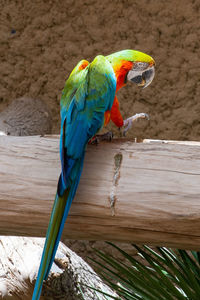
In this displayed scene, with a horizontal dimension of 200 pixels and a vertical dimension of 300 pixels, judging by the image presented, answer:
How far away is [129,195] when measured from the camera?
839mm

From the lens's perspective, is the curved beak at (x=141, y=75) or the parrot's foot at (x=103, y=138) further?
the curved beak at (x=141, y=75)

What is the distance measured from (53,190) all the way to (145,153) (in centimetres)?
21

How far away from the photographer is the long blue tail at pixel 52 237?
0.78 meters

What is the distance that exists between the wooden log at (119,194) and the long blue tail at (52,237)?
0.05 meters

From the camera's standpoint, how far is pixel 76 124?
0.88m

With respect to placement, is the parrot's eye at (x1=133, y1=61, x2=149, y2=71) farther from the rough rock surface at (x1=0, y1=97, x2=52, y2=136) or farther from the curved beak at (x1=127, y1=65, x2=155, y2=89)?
the rough rock surface at (x1=0, y1=97, x2=52, y2=136)

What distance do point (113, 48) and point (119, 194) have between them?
1707 mm

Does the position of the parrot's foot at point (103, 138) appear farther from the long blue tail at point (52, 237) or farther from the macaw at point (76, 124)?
the long blue tail at point (52, 237)

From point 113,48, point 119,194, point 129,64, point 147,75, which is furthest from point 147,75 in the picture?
point 113,48

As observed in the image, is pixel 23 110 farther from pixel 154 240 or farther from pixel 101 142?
pixel 154 240

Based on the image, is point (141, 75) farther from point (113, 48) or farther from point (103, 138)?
point (113, 48)

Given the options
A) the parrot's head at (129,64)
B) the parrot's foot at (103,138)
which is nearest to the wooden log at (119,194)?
the parrot's foot at (103,138)

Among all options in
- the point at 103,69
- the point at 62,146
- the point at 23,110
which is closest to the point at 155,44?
the point at 23,110

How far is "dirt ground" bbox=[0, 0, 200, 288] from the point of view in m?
2.36
